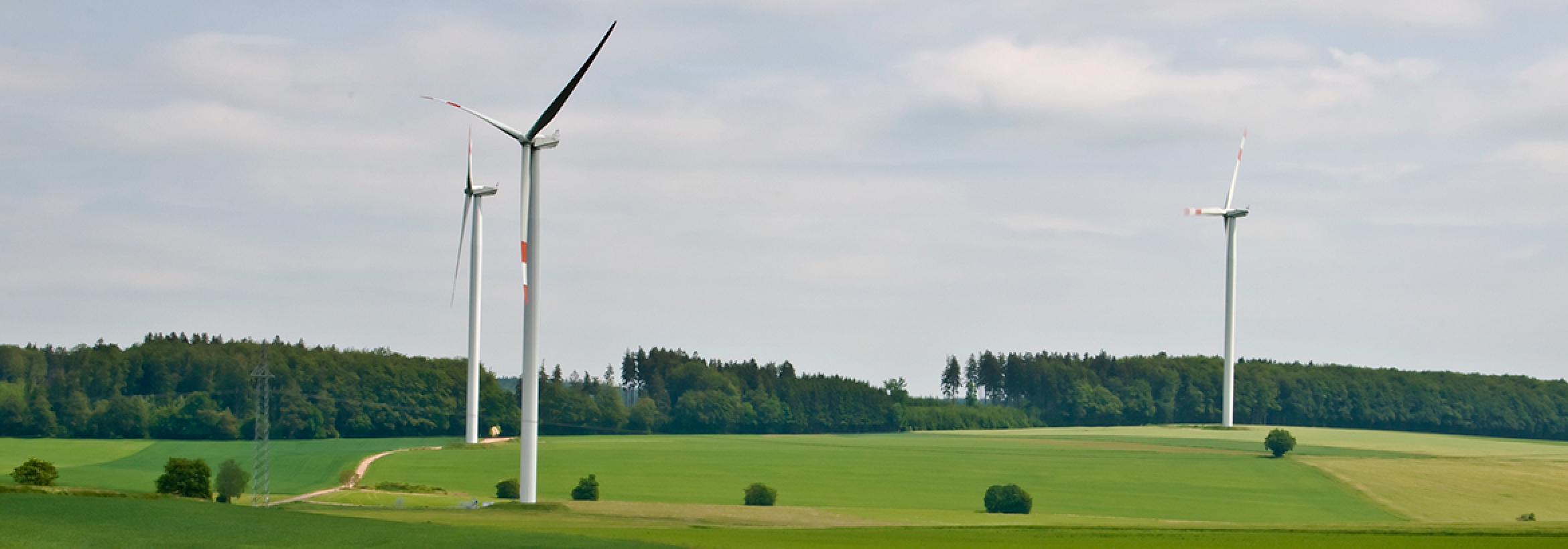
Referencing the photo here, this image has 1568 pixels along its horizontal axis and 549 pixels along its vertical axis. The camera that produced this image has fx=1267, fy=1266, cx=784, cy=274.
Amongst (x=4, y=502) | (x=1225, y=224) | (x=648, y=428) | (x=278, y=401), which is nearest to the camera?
(x=4, y=502)

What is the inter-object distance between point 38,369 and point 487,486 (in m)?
134

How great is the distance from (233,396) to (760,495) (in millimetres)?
98017

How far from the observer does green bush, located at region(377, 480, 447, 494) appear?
75531 millimetres

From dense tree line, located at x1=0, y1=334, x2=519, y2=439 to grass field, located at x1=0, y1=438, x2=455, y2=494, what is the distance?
7506mm

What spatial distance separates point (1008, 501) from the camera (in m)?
71.1

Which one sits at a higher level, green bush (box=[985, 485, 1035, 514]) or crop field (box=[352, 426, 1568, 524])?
green bush (box=[985, 485, 1035, 514])

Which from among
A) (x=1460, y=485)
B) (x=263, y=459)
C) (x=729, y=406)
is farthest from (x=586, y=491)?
(x=729, y=406)

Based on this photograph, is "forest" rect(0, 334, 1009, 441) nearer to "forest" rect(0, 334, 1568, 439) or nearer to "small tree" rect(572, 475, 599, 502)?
Answer: "forest" rect(0, 334, 1568, 439)

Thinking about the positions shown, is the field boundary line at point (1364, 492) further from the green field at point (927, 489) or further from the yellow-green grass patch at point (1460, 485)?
the green field at point (927, 489)

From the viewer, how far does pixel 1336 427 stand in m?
196

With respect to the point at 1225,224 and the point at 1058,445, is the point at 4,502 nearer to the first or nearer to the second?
the point at 1058,445

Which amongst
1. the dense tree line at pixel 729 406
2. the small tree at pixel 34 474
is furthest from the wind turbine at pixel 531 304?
the dense tree line at pixel 729 406

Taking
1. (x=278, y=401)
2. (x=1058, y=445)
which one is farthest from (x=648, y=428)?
(x=1058, y=445)

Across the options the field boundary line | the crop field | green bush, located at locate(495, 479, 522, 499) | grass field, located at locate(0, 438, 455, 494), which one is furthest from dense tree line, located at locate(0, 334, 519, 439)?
the field boundary line
